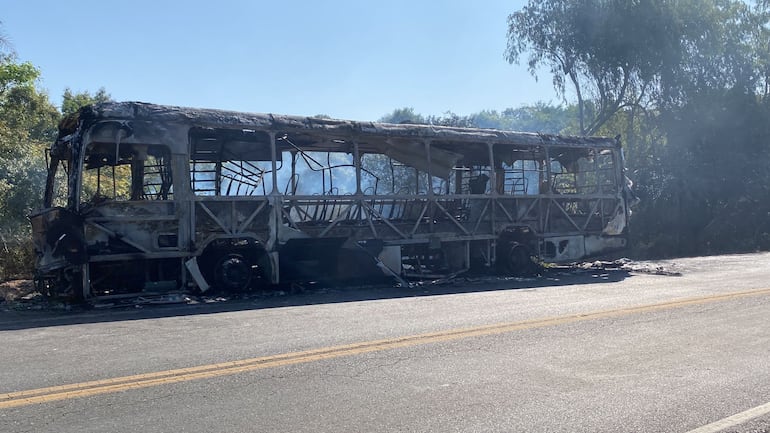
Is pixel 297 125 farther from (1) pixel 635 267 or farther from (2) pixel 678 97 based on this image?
(2) pixel 678 97

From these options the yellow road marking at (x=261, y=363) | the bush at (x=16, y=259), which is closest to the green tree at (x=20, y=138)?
the bush at (x=16, y=259)

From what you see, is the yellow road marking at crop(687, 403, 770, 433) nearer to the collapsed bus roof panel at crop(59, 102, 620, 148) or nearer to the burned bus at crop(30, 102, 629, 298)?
the burned bus at crop(30, 102, 629, 298)

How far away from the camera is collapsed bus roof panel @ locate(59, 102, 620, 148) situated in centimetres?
1109

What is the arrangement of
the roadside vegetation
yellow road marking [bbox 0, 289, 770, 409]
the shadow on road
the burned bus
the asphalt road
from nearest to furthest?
the asphalt road → yellow road marking [bbox 0, 289, 770, 409] → the shadow on road → the burned bus → the roadside vegetation

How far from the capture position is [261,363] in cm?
629

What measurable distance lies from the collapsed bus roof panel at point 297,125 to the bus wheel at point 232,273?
2303mm

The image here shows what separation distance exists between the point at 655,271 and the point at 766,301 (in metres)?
5.96

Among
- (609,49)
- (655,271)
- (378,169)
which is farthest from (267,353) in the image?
(609,49)

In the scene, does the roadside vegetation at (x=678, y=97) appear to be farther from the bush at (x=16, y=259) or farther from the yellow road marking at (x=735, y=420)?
the yellow road marking at (x=735, y=420)

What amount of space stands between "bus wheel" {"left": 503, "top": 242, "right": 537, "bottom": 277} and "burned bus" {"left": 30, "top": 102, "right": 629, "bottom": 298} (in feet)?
0.10

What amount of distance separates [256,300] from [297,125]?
11.3ft

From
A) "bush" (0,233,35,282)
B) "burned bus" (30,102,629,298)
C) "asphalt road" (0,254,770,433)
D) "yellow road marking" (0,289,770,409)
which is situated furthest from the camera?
"bush" (0,233,35,282)

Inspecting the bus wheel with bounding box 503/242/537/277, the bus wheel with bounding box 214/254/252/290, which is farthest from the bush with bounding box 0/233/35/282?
the bus wheel with bounding box 503/242/537/277

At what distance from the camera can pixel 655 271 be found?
52.8ft
